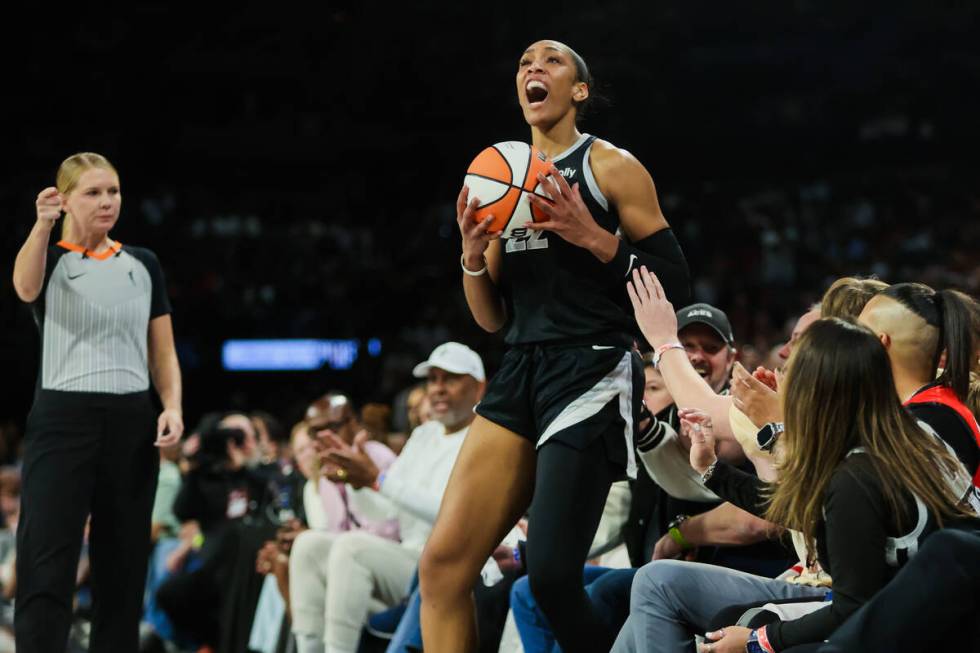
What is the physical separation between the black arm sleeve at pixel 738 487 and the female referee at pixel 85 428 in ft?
6.06

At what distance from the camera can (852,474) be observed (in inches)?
98.2

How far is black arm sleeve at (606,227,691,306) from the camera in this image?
3230 mm

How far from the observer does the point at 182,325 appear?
47.4 ft

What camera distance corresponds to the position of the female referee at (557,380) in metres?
3.14

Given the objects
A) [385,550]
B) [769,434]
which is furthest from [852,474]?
[385,550]

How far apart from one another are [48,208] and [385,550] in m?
2.11

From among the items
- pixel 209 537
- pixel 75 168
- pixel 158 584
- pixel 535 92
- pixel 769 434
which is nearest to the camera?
pixel 769 434

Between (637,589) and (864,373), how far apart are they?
950 mm

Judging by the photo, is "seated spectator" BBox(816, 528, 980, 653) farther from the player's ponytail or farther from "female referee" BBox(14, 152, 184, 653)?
"female referee" BBox(14, 152, 184, 653)

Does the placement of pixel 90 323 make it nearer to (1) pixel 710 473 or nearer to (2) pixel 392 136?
(1) pixel 710 473

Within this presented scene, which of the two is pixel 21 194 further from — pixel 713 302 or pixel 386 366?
pixel 713 302

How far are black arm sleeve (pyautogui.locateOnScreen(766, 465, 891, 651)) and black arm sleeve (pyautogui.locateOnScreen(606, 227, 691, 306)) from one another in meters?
0.89

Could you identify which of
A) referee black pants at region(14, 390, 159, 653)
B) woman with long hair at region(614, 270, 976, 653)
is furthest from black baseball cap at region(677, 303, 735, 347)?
referee black pants at region(14, 390, 159, 653)

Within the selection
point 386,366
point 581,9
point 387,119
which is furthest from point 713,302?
point 387,119
